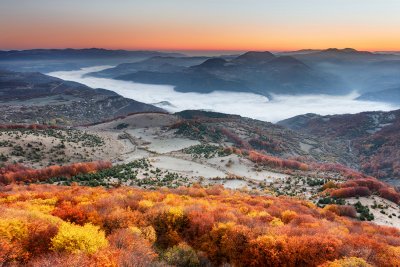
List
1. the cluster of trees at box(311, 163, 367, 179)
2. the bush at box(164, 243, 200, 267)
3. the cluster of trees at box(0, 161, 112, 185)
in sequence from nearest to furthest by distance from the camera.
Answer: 1. the bush at box(164, 243, 200, 267)
2. the cluster of trees at box(0, 161, 112, 185)
3. the cluster of trees at box(311, 163, 367, 179)

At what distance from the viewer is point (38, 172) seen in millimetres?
48562

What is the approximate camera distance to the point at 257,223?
21406 mm

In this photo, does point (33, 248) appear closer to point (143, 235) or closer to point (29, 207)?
point (143, 235)

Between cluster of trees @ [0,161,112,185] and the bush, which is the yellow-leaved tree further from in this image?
cluster of trees @ [0,161,112,185]

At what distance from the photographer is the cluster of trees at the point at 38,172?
150 ft

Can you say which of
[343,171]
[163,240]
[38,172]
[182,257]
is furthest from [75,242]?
[343,171]

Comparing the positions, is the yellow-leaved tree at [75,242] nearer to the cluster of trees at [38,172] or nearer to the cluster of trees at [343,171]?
the cluster of trees at [38,172]

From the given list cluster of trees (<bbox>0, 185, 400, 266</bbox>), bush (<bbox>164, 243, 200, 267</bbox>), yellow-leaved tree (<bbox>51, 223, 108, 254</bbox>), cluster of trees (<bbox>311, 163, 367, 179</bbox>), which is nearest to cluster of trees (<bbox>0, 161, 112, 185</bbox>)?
cluster of trees (<bbox>0, 185, 400, 266</bbox>)

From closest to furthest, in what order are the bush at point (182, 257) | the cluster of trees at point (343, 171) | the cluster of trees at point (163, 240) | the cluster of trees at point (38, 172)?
the cluster of trees at point (163, 240), the bush at point (182, 257), the cluster of trees at point (38, 172), the cluster of trees at point (343, 171)

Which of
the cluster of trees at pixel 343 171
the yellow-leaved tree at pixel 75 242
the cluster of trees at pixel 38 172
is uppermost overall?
the yellow-leaved tree at pixel 75 242

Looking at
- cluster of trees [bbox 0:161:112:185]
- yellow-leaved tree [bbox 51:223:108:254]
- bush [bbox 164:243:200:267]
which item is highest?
yellow-leaved tree [bbox 51:223:108:254]

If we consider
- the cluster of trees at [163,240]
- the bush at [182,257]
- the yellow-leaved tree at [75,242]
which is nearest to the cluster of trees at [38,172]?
the cluster of trees at [163,240]

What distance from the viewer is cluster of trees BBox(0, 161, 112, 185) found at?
45.8 m

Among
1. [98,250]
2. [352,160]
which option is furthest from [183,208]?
[352,160]
